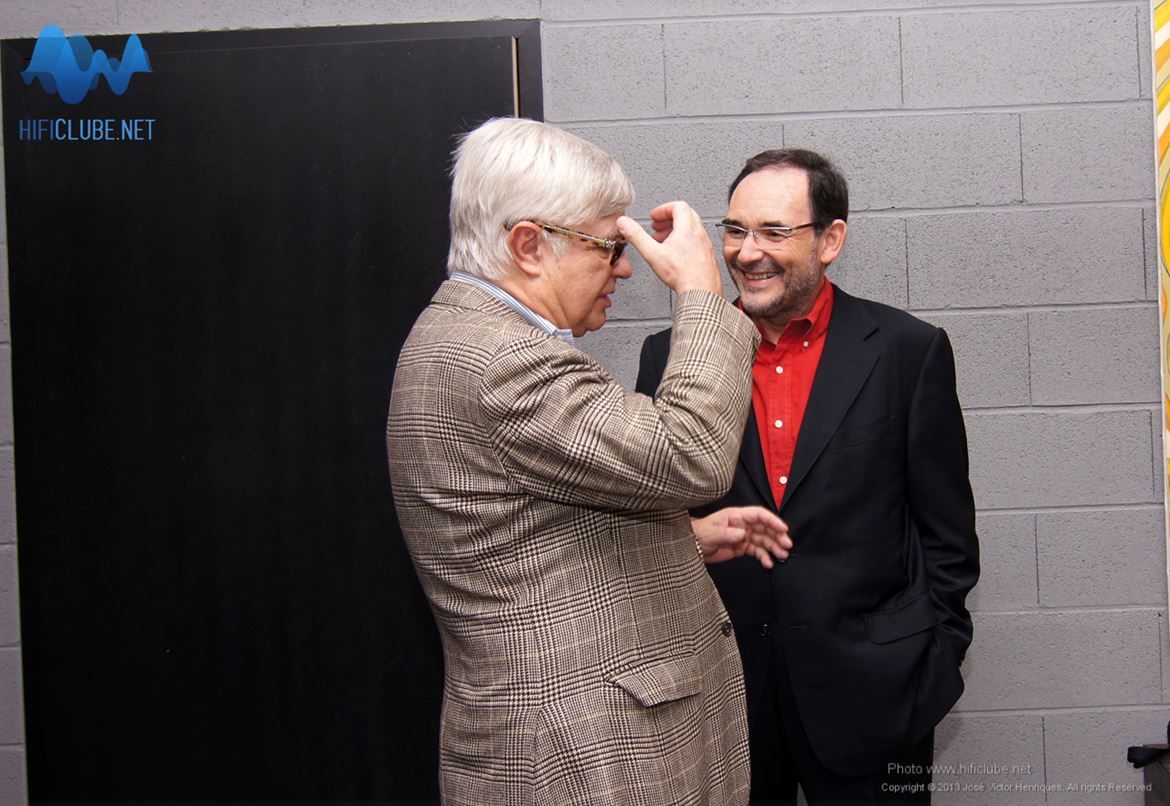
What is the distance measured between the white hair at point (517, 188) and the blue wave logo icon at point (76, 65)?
59.8 inches

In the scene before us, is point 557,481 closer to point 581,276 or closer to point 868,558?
point 581,276

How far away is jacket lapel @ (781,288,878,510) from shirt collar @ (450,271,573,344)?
63 cm

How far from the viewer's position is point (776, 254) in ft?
6.40

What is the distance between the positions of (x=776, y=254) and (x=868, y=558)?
57 centimetres

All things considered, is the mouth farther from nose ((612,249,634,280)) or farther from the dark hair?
nose ((612,249,634,280))

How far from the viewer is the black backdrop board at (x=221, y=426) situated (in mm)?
2510

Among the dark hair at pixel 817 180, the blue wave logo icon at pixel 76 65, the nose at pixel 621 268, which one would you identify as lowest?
the nose at pixel 621 268

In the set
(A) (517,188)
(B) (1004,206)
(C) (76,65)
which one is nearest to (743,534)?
(A) (517,188)

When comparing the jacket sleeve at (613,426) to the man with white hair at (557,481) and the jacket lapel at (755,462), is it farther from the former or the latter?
the jacket lapel at (755,462)

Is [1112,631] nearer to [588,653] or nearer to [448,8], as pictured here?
[588,653]

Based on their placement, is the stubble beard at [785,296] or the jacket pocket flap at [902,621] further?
the stubble beard at [785,296]

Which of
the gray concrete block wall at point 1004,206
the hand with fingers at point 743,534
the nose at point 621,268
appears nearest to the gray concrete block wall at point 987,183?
the gray concrete block wall at point 1004,206

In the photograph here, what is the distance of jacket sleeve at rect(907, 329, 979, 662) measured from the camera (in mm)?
1871

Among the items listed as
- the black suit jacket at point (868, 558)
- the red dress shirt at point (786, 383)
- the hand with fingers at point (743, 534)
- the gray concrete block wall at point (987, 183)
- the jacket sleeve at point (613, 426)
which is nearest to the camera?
the jacket sleeve at point (613, 426)
